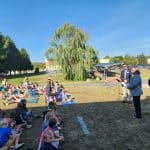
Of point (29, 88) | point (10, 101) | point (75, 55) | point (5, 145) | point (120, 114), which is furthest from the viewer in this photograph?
point (75, 55)

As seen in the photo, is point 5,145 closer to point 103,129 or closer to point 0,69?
point 103,129

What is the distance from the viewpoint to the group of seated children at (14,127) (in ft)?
22.8

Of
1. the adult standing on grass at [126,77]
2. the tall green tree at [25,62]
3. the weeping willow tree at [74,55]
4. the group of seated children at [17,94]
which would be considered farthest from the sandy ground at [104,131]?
the tall green tree at [25,62]

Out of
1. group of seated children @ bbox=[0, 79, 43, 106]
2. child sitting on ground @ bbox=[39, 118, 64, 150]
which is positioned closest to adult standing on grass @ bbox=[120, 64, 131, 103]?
group of seated children @ bbox=[0, 79, 43, 106]

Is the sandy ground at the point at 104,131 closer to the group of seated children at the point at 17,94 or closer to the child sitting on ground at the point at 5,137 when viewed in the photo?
the child sitting on ground at the point at 5,137

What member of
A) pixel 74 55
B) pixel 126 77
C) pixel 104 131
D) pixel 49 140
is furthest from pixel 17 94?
pixel 74 55

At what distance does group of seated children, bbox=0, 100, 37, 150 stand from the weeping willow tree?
28.4 m

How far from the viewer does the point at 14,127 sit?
929 centimetres

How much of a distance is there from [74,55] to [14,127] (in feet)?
103

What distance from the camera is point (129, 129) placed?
970cm

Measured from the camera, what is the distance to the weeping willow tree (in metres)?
40.1

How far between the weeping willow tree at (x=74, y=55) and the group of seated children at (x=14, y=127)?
28.4m

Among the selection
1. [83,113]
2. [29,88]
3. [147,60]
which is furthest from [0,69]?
[147,60]

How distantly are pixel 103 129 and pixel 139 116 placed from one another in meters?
1.90
